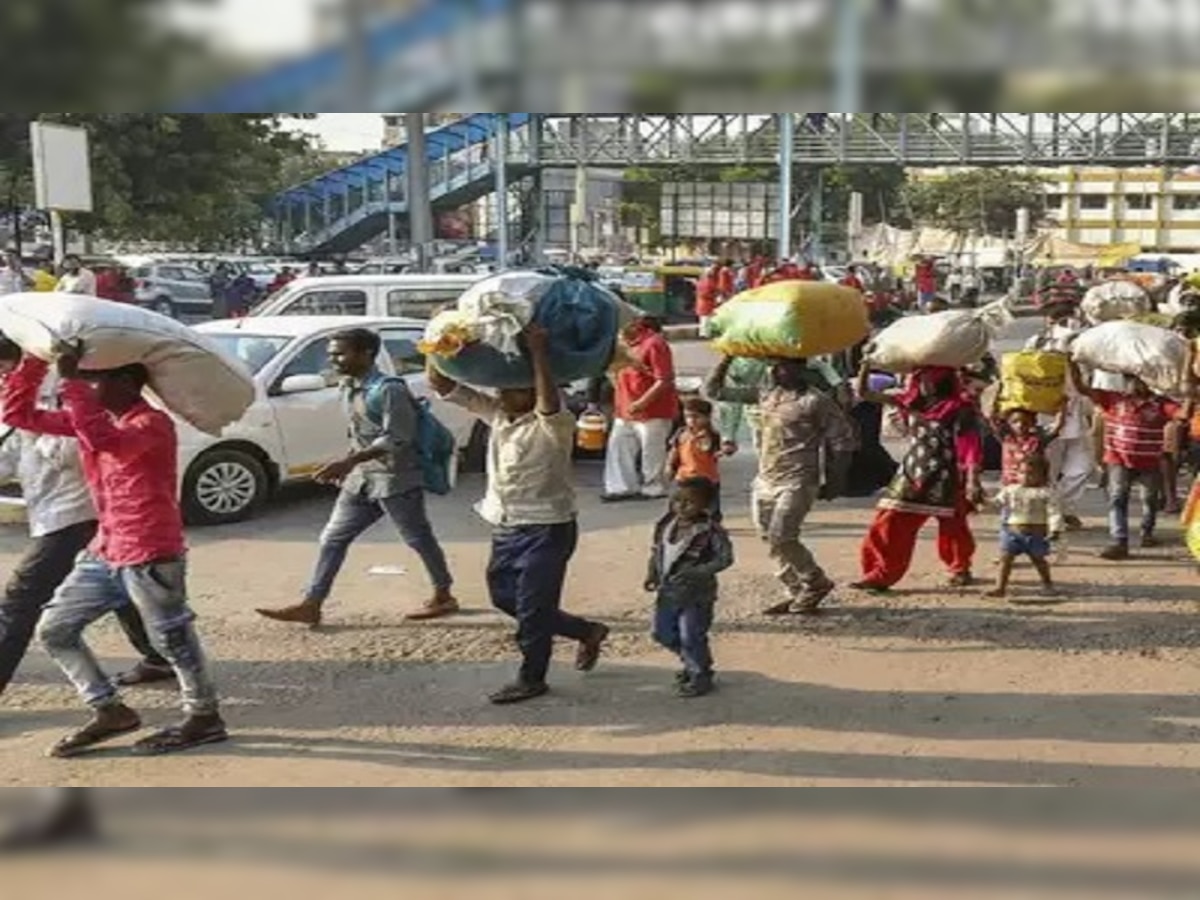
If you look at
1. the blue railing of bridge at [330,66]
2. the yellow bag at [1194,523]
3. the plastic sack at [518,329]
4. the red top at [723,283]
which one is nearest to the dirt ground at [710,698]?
the yellow bag at [1194,523]

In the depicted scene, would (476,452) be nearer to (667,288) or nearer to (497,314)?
(497,314)

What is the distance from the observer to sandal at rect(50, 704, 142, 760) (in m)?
4.86

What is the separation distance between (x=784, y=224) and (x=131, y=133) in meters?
14.3

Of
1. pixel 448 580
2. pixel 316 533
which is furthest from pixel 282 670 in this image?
pixel 316 533

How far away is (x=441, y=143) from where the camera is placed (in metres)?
32.7

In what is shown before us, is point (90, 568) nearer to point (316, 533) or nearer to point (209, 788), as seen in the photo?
point (209, 788)

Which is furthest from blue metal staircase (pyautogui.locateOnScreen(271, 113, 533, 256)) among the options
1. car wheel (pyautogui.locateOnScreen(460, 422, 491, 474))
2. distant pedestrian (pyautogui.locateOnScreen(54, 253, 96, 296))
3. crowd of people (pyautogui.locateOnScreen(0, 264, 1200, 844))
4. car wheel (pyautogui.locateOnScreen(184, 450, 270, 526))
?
crowd of people (pyautogui.locateOnScreen(0, 264, 1200, 844))

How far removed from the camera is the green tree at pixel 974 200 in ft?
218

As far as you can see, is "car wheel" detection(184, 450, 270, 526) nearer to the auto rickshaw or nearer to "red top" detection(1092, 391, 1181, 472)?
"red top" detection(1092, 391, 1181, 472)

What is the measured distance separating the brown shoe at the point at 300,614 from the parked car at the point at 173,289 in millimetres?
23665

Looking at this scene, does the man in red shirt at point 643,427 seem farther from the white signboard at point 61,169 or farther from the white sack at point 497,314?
the white signboard at point 61,169

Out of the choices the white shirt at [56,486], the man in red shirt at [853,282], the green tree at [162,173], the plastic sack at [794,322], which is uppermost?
the green tree at [162,173]

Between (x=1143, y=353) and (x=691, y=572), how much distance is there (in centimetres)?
345

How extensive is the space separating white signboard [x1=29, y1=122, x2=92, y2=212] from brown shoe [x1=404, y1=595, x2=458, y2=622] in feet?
24.6
